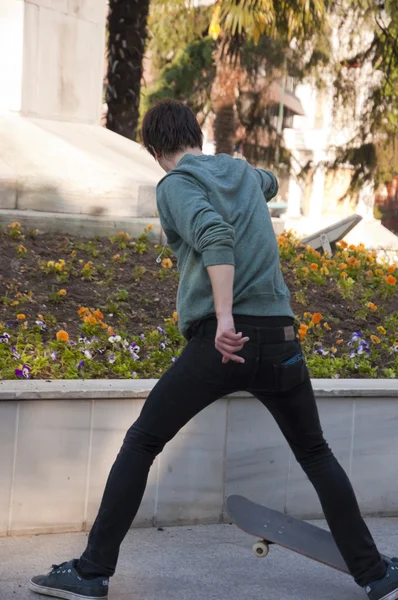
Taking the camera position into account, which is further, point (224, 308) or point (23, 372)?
point (23, 372)

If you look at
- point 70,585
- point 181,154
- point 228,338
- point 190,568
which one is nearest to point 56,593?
point 70,585

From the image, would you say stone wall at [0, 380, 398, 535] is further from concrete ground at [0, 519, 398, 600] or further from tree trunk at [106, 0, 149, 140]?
tree trunk at [106, 0, 149, 140]

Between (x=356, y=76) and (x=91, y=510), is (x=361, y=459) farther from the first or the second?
(x=356, y=76)

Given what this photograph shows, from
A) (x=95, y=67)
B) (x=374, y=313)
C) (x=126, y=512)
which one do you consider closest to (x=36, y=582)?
(x=126, y=512)

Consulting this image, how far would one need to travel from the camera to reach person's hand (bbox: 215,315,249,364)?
2875 mm

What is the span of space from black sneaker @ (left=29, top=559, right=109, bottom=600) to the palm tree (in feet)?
33.3

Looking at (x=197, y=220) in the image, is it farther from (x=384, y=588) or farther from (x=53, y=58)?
(x=53, y=58)

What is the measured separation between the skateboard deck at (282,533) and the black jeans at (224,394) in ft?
0.56

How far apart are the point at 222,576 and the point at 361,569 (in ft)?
1.98

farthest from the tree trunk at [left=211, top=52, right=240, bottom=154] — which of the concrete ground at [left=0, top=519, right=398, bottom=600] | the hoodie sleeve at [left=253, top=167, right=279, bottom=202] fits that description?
the hoodie sleeve at [left=253, top=167, right=279, bottom=202]

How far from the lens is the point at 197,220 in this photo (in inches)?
115

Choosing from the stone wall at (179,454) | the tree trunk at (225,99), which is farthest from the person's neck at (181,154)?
the tree trunk at (225,99)

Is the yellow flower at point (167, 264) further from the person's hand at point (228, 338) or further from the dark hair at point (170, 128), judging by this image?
the person's hand at point (228, 338)

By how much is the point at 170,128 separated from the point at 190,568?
169 centimetres
